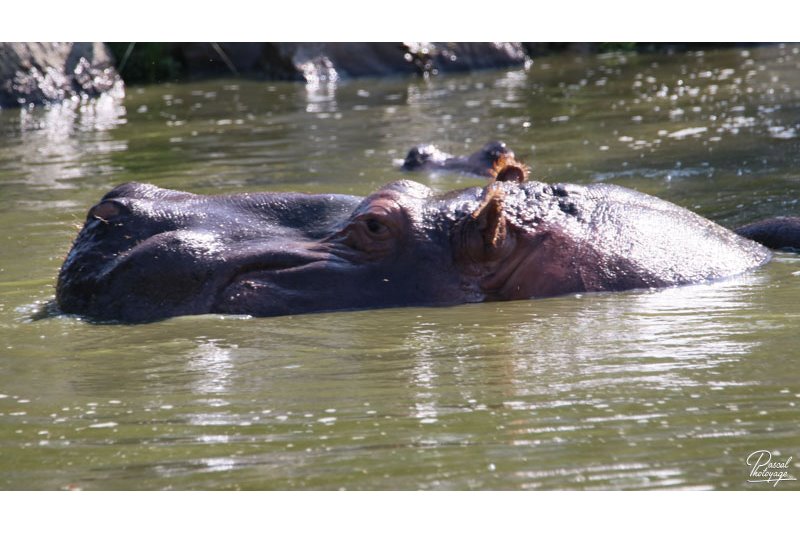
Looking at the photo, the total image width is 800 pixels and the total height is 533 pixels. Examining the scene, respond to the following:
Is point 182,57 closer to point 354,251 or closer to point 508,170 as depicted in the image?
point 508,170

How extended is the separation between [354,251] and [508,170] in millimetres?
1087

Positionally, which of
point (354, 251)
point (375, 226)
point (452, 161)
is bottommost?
point (452, 161)

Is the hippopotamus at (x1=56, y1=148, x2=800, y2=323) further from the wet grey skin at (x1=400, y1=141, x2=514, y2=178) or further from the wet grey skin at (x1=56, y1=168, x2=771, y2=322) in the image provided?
the wet grey skin at (x1=400, y1=141, x2=514, y2=178)

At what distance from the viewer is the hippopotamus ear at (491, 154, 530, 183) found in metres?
6.34

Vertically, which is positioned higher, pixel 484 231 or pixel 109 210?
pixel 109 210

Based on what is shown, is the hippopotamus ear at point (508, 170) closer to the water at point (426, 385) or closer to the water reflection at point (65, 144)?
the water at point (426, 385)

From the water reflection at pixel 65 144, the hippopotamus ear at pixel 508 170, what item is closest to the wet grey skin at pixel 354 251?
the hippopotamus ear at pixel 508 170

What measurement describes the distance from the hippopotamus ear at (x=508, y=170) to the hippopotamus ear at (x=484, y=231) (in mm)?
596

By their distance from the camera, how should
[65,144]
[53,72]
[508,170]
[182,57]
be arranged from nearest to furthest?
[508,170]
[65,144]
[53,72]
[182,57]

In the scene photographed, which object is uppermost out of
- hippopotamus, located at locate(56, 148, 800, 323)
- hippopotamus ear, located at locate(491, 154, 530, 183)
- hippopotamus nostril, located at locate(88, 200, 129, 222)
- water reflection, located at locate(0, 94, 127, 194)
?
hippopotamus ear, located at locate(491, 154, 530, 183)

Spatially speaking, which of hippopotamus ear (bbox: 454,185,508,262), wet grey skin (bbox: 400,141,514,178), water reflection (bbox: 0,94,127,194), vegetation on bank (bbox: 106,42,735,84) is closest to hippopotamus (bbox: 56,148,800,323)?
hippopotamus ear (bbox: 454,185,508,262)

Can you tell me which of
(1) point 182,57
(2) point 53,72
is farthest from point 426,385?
(1) point 182,57

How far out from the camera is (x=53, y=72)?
17.6 meters

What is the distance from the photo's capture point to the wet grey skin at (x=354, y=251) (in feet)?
18.5
